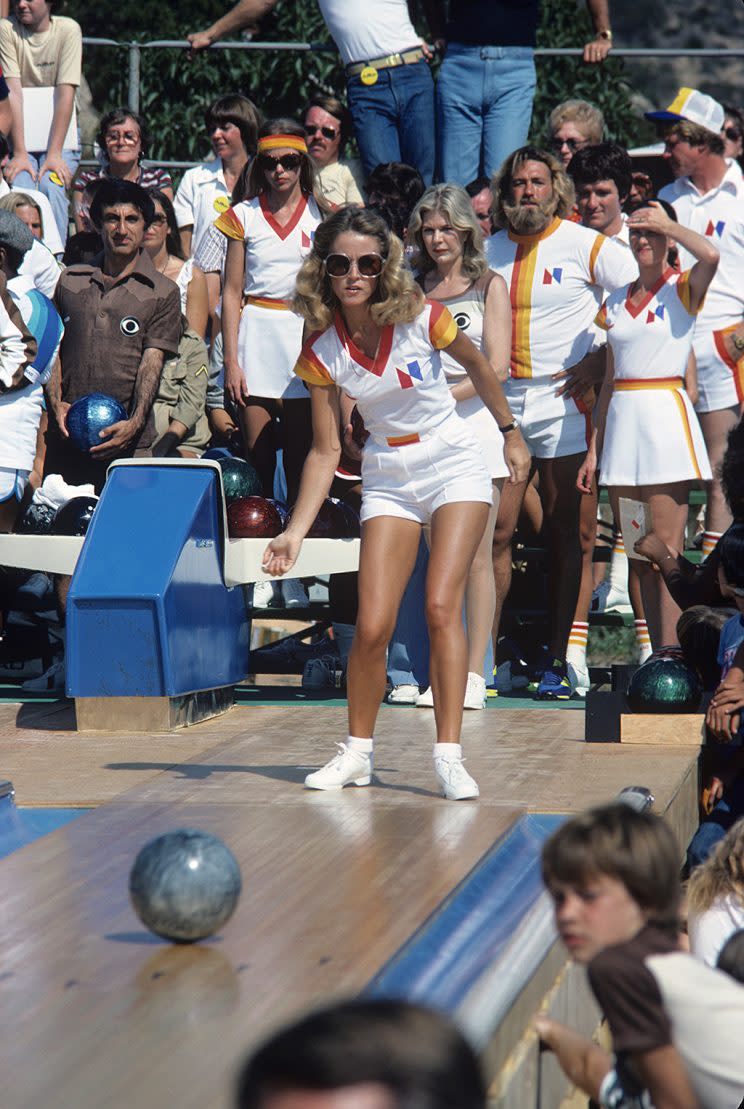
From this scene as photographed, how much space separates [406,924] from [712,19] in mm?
24408

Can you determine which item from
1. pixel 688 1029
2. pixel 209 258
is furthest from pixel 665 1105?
pixel 209 258

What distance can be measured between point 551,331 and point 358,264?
2.72 m

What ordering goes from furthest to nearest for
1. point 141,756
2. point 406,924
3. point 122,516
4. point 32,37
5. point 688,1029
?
point 32,37, point 122,516, point 141,756, point 406,924, point 688,1029

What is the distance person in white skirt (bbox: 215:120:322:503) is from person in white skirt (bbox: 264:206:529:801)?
2540mm

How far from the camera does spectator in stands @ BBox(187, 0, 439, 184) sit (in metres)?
9.02

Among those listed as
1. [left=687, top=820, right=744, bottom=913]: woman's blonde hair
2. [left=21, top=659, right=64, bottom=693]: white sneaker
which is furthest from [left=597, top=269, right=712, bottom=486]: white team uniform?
[left=687, top=820, right=744, bottom=913]: woman's blonde hair

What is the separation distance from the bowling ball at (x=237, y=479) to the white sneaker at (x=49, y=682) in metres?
1.35

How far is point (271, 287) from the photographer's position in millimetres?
8148

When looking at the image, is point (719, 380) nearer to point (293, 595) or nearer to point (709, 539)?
point (709, 539)

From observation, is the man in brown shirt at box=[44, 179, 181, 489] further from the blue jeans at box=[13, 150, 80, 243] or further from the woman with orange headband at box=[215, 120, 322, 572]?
the blue jeans at box=[13, 150, 80, 243]

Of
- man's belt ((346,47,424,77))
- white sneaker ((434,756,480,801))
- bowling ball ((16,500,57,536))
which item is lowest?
white sneaker ((434,756,480,801))

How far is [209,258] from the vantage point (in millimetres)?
8875

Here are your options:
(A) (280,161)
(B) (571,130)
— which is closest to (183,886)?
(A) (280,161)

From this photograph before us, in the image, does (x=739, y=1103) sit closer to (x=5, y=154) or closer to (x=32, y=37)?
(x=5, y=154)
